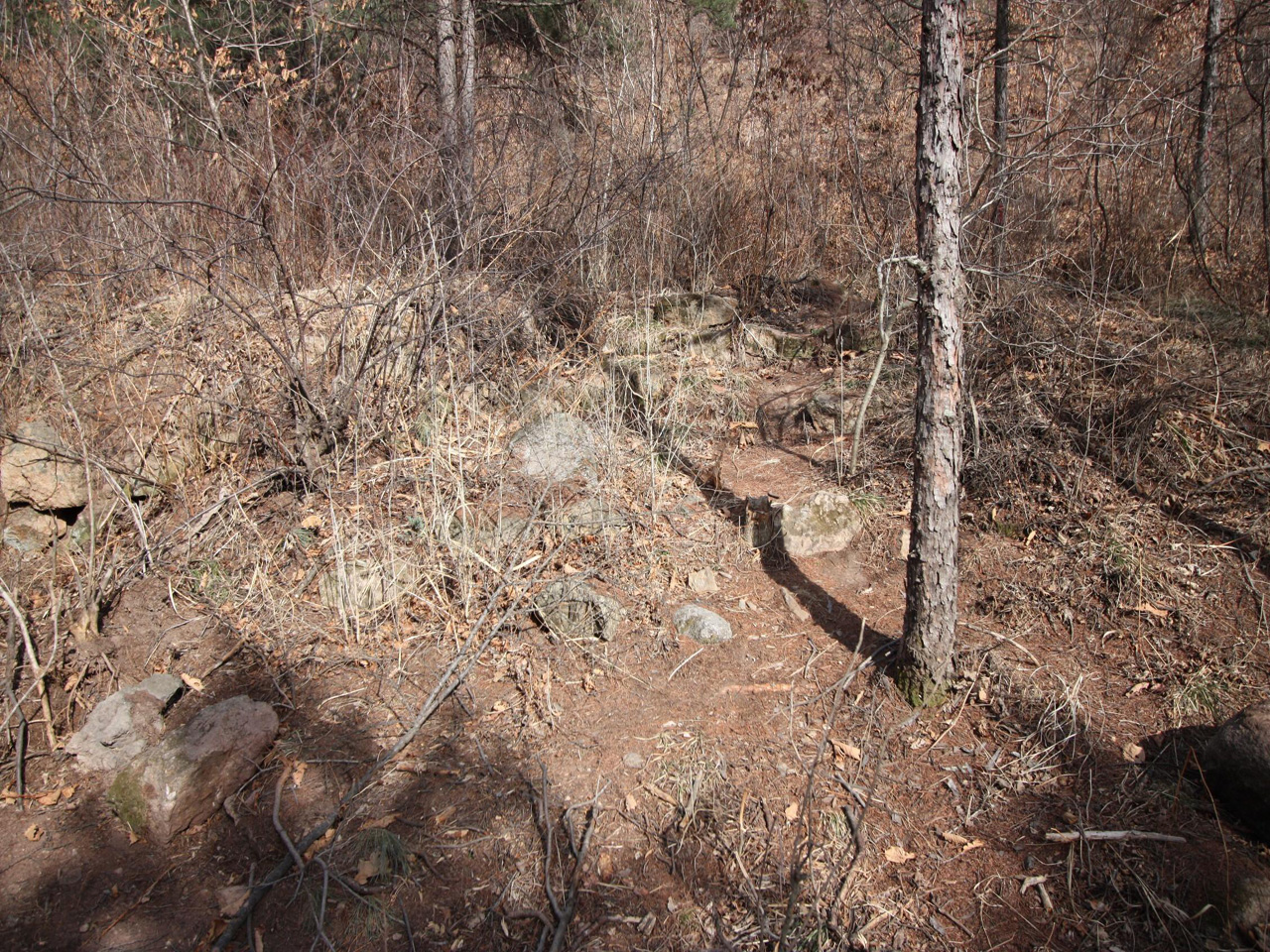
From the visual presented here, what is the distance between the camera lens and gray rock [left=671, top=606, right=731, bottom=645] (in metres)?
Answer: 4.00

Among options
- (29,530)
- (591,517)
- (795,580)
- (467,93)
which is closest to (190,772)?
(591,517)

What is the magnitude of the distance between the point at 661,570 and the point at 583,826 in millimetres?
1641

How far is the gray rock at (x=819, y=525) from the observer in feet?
14.9

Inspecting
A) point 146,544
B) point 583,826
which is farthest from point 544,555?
point 146,544

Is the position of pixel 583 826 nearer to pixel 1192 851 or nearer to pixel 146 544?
pixel 1192 851

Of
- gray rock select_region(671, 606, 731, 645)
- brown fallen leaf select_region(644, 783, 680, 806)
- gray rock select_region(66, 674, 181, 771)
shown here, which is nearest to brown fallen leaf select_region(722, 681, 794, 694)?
gray rock select_region(671, 606, 731, 645)

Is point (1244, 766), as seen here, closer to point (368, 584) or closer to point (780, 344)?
point (368, 584)

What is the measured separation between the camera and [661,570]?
446 centimetres

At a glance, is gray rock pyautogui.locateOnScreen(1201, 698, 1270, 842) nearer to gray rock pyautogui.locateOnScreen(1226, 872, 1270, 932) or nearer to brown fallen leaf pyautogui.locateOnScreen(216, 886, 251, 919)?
gray rock pyautogui.locateOnScreen(1226, 872, 1270, 932)

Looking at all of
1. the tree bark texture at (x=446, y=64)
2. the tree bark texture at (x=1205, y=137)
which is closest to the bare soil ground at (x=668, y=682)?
the tree bark texture at (x=1205, y=137)

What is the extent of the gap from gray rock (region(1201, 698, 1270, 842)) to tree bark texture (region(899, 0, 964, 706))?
0.99m

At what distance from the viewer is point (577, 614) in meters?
3.98

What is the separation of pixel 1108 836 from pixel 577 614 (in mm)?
2367

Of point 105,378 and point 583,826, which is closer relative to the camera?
A: point 583,826
